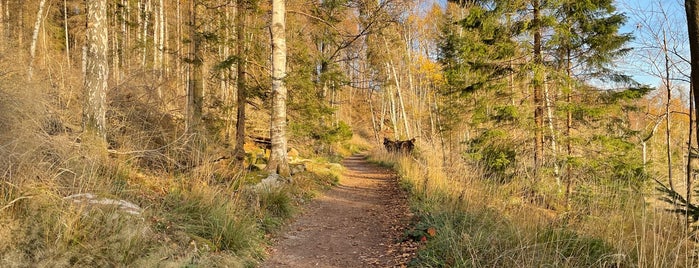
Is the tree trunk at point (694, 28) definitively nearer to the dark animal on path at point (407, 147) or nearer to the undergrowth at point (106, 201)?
the undergrowth at point (106, 201)

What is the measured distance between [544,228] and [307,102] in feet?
25.3

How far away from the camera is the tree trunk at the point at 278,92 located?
874 centimetres

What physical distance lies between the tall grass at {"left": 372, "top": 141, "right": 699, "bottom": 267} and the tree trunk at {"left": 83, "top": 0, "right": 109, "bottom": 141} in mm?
5393

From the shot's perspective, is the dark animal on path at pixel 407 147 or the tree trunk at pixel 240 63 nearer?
the tree trunk at pixel 240 63

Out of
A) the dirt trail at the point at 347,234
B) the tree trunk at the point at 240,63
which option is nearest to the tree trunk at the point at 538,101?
the dirt trail at the point at 347,234

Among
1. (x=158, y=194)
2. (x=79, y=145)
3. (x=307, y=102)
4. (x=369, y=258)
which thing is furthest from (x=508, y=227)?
(x=307, y=102)

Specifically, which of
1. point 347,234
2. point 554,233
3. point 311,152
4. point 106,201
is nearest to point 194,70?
point 311,152

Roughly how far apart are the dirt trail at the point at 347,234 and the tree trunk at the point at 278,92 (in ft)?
4.29

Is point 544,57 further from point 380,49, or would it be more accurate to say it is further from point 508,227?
point 380,49

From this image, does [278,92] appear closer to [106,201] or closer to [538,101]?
[106,201]

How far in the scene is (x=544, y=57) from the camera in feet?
31.2

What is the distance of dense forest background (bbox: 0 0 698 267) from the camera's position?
3.42 meters

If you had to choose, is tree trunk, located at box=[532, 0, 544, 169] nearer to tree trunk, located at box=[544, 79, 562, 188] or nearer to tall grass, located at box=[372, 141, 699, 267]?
tree trunk, located at box=[544, 79, 562, 188]

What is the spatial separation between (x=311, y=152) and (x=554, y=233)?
12.5 metres
